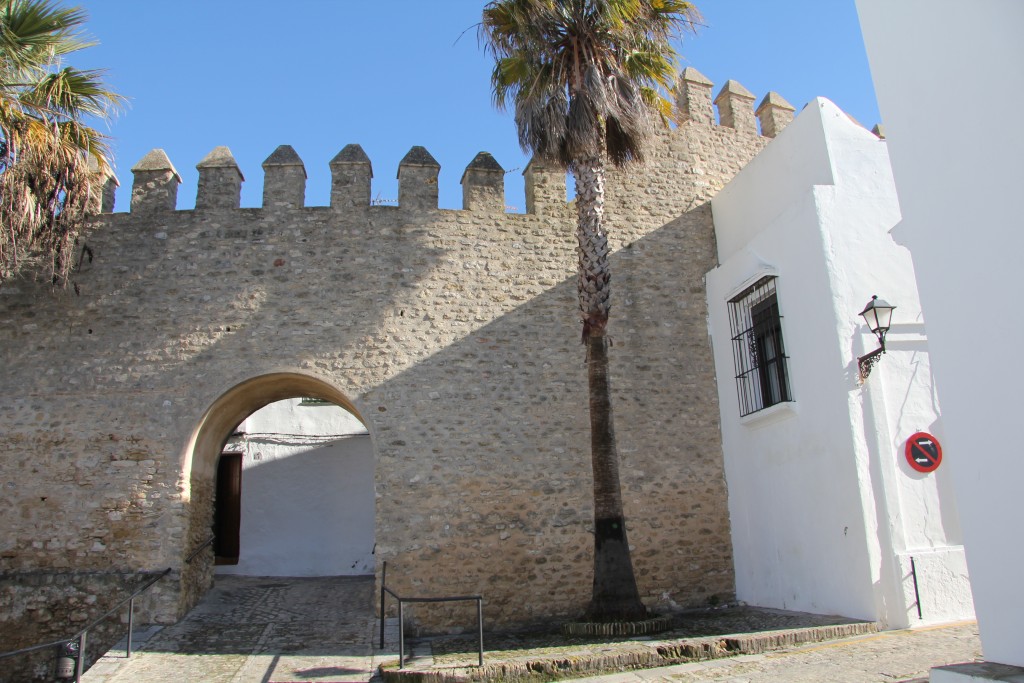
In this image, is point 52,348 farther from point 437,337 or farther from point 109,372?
point 437,337

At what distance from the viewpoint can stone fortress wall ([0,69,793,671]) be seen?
9.05m

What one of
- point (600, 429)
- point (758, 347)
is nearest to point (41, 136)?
point (600, 429)

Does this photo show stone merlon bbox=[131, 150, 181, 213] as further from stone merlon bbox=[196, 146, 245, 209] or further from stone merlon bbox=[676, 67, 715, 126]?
stone merlon bbox=[676, 67, 715, 126]

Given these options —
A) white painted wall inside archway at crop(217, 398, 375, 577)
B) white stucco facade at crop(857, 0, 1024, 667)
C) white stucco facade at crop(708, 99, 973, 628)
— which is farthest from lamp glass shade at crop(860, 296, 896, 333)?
white painted wall inside archway at crop(217, 398, 375, 577)

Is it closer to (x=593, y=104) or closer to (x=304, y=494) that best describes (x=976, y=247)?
(x=593, y=104)

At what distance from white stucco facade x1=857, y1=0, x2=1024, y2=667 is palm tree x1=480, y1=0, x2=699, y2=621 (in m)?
4.65

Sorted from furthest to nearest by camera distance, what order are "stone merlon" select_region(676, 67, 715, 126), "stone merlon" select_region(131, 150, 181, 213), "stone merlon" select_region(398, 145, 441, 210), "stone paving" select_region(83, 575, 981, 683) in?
"stone merlon" select_region(676, 67, 715, 126) → "stone merlon" select_region(398, 145, 441, 210) → "stone merlon" select_region(131, 150, 181, 213) → "stone paving" select_region(83, 575, 981, 683)

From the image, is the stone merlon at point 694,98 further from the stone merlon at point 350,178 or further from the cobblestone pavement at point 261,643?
the cobblestone pavement at point 261,643

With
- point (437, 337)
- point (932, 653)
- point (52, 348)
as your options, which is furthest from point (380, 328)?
point (932, 653)

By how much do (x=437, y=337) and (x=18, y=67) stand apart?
5.36 m

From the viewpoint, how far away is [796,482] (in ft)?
28.2

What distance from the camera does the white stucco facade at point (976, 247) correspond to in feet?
11.4

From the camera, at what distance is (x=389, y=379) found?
31.5 feet

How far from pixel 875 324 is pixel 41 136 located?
8.69 m
